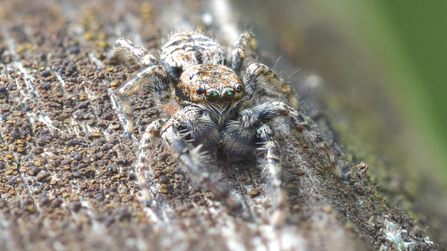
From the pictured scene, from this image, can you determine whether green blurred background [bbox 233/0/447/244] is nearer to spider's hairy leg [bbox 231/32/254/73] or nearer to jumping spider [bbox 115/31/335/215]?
spider's hairy leg [bbox 231/32/254/73]

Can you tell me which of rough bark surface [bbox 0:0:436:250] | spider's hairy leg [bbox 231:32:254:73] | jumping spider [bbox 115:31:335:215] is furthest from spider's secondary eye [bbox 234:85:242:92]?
spider's hairy leg [bbox 231:32:254:73]

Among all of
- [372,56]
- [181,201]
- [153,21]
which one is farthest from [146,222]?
[372,56]

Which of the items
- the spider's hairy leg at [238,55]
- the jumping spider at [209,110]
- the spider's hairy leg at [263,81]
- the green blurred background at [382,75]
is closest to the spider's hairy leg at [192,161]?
the jumping spider at [209,110]

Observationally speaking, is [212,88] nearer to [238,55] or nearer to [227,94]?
[227,94]

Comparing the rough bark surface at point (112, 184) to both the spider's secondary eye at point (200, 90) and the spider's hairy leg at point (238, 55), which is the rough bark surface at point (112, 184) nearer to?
the spider's hairy leg at point (238, 55)

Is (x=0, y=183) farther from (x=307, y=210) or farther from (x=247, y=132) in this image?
(x=307, y=210)

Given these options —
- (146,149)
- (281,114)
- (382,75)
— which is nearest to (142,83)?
(146,149)

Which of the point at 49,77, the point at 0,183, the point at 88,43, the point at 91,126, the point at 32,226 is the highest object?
the point at 88,43

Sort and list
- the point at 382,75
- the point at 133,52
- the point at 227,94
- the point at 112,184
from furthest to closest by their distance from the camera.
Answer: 1. the point at 382,75
2. the point at 133,52
3. the point at 227,94
4. the point at 112,184
